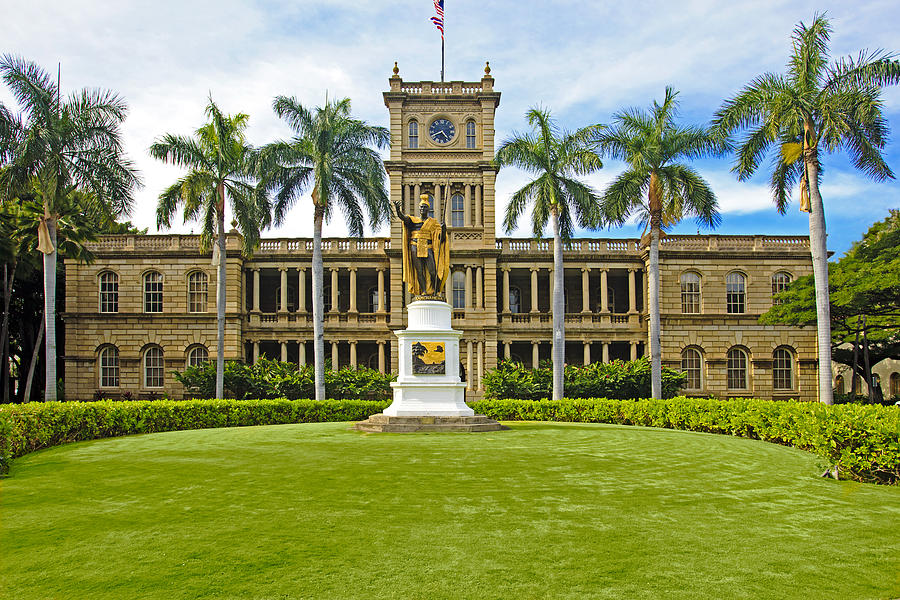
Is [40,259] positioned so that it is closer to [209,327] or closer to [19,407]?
[209,327]

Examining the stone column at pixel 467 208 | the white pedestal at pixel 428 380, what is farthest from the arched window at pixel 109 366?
the white pedestal at pixel 428 380

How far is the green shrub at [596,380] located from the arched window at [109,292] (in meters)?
20.4

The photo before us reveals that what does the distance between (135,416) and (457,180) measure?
22692 millimetres

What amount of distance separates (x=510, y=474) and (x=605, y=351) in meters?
28.4

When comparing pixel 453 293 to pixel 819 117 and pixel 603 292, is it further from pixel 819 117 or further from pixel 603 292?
pixel 819 117

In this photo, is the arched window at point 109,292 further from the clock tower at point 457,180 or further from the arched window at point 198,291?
the clock tower at point 457,180

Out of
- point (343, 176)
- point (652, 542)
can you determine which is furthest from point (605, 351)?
point (652, 542)

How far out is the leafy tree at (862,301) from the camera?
2564 centimetres

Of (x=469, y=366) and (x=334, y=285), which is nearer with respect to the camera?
(x=469, y=366)

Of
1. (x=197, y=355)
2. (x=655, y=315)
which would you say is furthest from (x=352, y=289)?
(x=655, y=315)

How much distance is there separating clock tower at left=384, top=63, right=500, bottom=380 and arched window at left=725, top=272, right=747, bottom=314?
12.3 metres

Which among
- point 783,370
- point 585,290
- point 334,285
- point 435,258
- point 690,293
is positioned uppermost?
point 334,285

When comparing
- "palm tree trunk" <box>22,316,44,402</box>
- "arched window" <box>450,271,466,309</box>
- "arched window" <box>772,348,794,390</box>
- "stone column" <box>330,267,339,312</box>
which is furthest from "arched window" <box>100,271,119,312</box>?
"arched window" <box>772,348,794,390</box>

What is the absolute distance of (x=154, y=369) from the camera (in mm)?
37188
